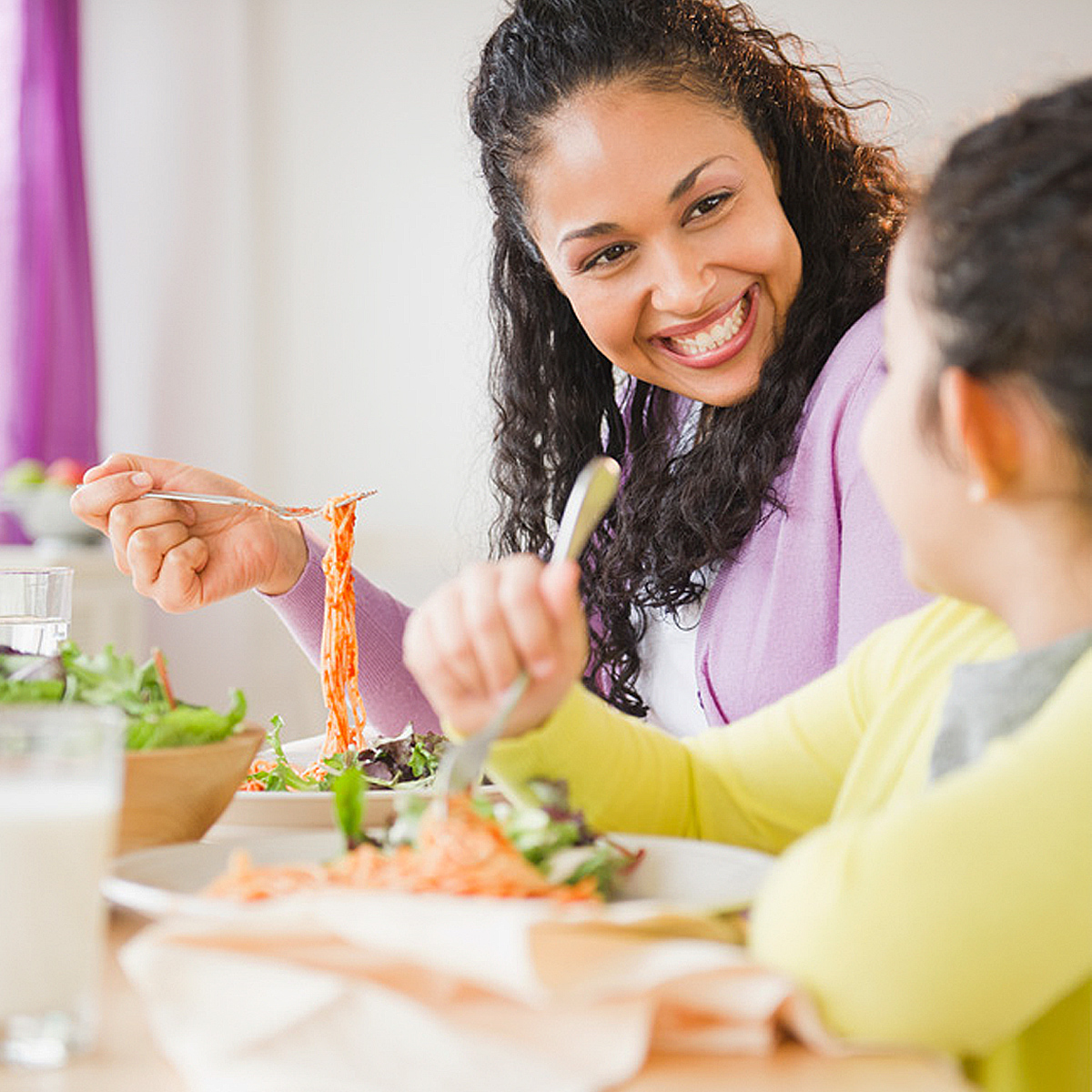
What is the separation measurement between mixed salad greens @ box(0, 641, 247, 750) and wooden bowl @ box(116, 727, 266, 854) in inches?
0.4

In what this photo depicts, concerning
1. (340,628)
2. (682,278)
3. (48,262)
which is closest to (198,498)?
(340,628)

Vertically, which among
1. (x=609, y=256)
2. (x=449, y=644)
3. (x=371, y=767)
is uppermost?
(x=609, y=256)

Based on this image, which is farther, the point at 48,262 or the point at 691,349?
the point at 48,262

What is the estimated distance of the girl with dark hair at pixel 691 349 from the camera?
159 centimetres

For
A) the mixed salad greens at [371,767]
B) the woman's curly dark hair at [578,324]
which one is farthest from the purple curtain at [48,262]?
the mixed salad greens at [371,767]

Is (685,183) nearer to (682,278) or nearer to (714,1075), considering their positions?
(682,278)

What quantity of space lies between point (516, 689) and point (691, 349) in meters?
1.02

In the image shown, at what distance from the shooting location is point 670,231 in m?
1.62

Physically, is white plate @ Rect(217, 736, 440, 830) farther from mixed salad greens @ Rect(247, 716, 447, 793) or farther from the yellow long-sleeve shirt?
the yellow long-sleeve shirt

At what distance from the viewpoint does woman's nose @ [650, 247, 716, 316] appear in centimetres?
163

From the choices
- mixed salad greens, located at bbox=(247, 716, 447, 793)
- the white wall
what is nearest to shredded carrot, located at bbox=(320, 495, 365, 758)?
mixed salad greens, located at bbox=(247, 716, 447, 793)

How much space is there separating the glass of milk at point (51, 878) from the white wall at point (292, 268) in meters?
3.73

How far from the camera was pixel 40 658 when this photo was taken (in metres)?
0.93

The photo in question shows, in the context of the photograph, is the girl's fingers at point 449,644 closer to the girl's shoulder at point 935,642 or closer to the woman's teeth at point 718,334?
the girl's shoulder at point 935,642
